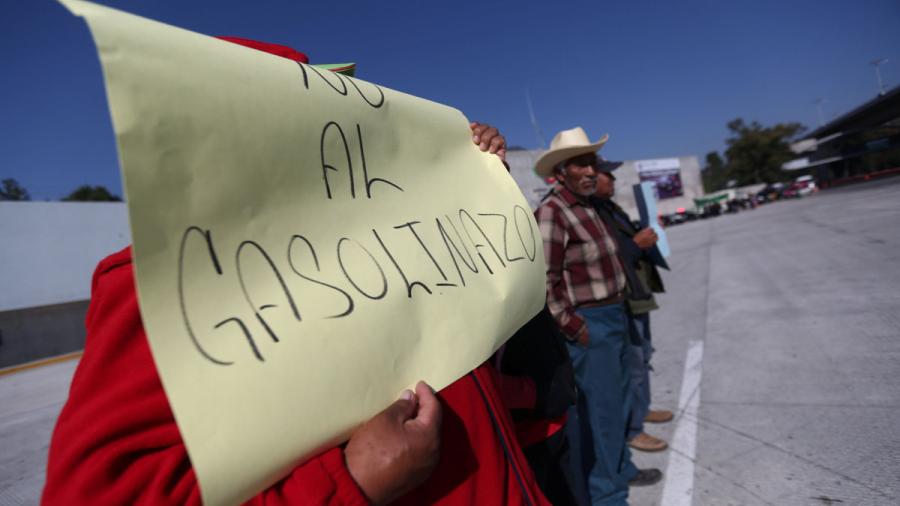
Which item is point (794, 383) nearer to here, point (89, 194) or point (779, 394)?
point (779, 394)

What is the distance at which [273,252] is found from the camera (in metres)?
0.66

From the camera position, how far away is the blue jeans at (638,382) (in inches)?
112

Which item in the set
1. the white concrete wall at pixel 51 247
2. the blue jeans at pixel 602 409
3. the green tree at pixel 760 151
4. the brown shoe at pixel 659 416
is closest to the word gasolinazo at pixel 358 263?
the blue jeans at pixel 602 409

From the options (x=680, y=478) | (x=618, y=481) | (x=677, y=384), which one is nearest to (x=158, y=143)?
(x=618, y=481)

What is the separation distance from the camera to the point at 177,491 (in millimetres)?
628

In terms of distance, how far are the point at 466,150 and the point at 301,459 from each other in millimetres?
788

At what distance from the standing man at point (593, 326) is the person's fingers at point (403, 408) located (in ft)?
5.39

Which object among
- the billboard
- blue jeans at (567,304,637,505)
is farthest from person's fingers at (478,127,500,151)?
the billboard

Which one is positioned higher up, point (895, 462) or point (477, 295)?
point (477, 295)

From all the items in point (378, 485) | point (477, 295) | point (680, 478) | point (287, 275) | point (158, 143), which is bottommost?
point (680, 478)

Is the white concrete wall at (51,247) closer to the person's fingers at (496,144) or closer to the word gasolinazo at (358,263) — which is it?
the person's fingers at (496,144)

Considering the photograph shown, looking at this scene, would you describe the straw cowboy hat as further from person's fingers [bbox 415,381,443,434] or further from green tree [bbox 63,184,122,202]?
green tree [bbox 63,184,122,202]

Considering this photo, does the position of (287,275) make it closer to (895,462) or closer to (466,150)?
(466,150)

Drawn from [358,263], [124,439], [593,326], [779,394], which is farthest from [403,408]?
[779,394]
